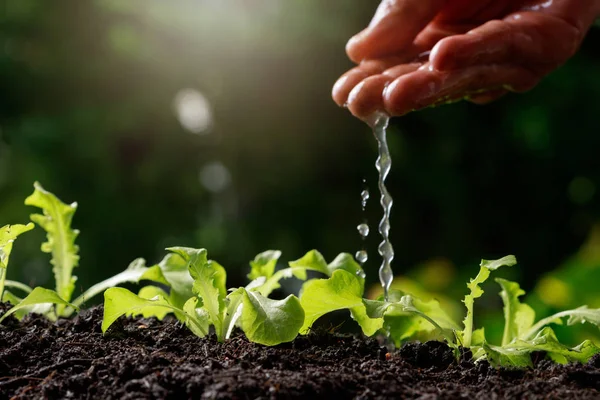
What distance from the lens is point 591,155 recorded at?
12.9 feet

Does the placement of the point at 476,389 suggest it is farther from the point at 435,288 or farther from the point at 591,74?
the point at 591,74

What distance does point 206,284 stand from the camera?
51.5 inches

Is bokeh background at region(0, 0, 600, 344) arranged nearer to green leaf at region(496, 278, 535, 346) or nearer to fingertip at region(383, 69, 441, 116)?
green leaf at region(496, 278, 535, 346)

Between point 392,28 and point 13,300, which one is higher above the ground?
point 392,28

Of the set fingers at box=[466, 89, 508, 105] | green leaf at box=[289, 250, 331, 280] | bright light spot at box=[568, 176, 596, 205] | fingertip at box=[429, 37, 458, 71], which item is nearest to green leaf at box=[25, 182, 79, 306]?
green leaf at box=[289, 250, 331, 280]

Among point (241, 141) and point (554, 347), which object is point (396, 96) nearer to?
point (554, 347)

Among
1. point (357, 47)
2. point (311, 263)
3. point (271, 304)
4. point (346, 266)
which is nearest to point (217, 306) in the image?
point (271, 304)

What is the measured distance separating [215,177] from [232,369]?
283cm

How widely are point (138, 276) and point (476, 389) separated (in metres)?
0.79

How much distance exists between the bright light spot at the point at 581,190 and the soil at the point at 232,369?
2887 mm

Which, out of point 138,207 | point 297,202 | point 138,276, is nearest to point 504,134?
point 297,202

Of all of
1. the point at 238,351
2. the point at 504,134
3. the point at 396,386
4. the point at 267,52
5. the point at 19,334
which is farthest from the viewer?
the point at 504,134

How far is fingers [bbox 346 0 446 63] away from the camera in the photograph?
1.76 m

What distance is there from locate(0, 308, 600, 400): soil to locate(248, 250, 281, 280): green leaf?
0.87 ft
